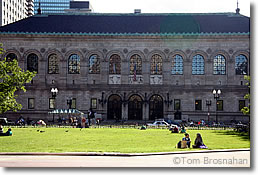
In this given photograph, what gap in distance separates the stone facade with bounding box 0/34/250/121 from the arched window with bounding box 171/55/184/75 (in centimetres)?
57

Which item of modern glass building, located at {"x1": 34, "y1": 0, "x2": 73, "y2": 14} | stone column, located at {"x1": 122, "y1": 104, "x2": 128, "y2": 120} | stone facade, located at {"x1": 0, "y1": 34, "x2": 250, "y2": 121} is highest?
Result: modern glass building, located at {"x1": 34, "y1": 0, "x2": 73, "y2": 14}

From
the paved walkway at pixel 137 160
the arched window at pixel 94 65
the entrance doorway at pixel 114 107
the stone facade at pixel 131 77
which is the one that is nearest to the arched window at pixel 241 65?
the stone facade at pixel 131 77

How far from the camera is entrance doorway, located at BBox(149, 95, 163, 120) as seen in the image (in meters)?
66.4

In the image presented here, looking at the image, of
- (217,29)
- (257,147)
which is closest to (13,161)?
(257,147)

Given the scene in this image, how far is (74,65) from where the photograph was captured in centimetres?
6712

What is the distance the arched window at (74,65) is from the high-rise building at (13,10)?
6545 cm

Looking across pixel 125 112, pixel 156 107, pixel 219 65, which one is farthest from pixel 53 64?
pixel 219 65

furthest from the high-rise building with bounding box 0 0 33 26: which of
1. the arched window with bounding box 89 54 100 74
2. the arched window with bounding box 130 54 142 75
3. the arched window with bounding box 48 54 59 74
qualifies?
the arched window with bounding box 130 54 142 75

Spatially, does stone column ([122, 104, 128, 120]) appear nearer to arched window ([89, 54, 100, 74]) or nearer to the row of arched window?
the row of arched window

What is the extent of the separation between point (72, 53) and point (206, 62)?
71.2 ft

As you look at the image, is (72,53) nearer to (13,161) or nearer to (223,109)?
(223,109)

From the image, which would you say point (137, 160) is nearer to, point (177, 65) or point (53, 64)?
point (177, 65)

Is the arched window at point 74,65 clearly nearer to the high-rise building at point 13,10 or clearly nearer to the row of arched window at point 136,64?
the row of arched window at point 136,64

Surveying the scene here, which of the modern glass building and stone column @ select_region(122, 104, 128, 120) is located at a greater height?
the modern glass building
